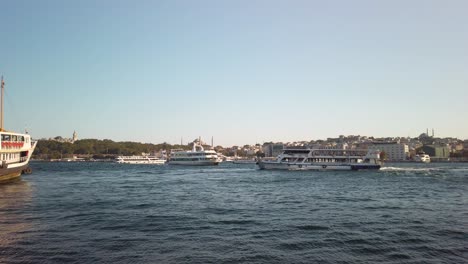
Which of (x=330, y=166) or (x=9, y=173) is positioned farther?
(x=330, y=166)

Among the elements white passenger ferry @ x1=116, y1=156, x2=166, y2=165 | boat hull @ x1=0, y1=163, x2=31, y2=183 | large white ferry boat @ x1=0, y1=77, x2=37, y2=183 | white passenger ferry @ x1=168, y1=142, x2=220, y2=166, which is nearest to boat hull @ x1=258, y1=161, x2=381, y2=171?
white passenger ferry @ x1=168, y1=142, x2=220, y2=166

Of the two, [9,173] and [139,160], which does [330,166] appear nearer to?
[9,173]

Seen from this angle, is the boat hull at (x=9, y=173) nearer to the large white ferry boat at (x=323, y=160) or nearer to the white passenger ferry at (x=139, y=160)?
the large white ferry boat at (x=323, y=160)

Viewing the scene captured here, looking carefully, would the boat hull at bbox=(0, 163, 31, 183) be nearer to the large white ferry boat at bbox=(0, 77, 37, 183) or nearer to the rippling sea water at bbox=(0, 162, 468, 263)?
the large white ferry boat at bbox=(0, 77, 37, 183)

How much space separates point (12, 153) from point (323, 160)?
63729 millimetres

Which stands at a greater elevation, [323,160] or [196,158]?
[323,160]

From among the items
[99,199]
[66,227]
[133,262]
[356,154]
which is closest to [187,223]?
[66,227]

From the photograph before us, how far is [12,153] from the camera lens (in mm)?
50906

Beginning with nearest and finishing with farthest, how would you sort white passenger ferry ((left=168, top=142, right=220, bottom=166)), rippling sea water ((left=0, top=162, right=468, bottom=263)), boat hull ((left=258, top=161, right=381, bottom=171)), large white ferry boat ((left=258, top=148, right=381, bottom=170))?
1. rippling sea water ((left=0, top=162, right=468, bottom=263))
2. boat hull ((left=258, top=161, right=381, bottom=171))
3. large white ferry boat ((left=258, top=148, right=381, bottom=170))
4. white passenger ferry ((left=168, top=142, right=220, bottom=166))

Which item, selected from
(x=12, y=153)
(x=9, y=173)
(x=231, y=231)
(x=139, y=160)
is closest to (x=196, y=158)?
(x=139, y=160)

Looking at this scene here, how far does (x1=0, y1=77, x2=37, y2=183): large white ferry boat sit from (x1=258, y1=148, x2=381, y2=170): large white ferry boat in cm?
5535

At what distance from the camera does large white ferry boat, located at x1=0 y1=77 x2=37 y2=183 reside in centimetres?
4769

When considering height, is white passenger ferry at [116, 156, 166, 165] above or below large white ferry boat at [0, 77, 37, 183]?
below

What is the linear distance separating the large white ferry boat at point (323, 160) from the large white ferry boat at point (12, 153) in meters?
55.3
